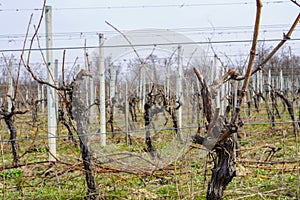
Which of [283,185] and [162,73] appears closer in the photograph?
[283,185]

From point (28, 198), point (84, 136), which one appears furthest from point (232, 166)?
point (28, 198)

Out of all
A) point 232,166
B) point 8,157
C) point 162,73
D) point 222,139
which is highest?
point 162,73

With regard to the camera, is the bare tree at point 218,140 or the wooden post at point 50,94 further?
the wooden post at point 50,94

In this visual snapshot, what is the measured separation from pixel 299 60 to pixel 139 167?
1157 cm

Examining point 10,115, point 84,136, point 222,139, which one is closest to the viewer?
point 222,139

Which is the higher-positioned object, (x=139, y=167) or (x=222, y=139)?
(x=222, y=139)

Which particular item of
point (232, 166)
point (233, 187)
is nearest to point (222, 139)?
point (232, 166)

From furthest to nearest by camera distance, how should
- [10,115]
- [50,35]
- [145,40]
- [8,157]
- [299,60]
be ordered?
[299,60]
[8,157]
[10,115]
[50,35]
[145,40]

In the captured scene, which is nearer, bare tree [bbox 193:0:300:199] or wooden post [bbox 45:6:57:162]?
bare tree [bbox 193:0:300:199]

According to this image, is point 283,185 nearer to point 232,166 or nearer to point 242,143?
point 232,166

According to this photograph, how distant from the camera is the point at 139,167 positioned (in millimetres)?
3658

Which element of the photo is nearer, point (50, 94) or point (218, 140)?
point (218, 140)

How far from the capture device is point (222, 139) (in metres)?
2.13

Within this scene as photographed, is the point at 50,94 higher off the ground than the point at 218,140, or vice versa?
the point at 50,94
